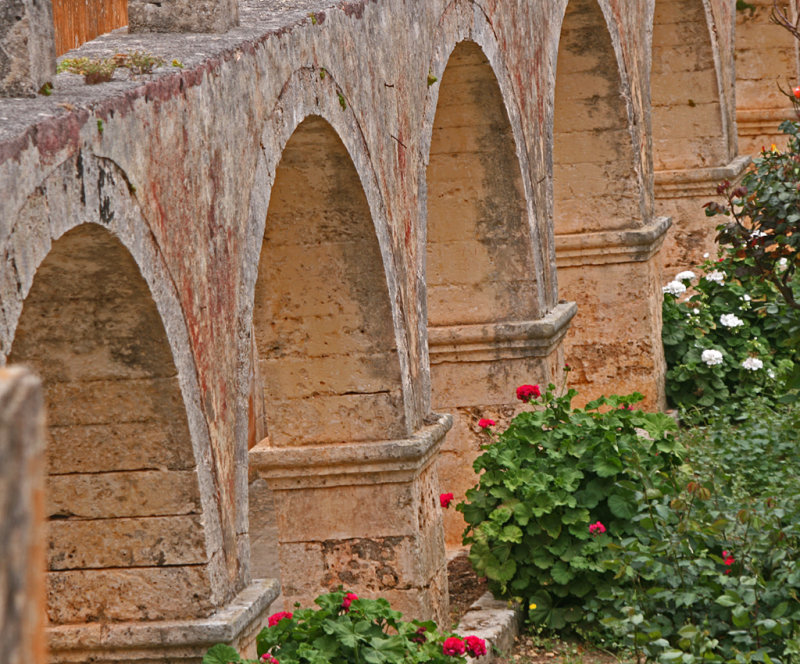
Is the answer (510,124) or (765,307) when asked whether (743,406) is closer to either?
(765,307)

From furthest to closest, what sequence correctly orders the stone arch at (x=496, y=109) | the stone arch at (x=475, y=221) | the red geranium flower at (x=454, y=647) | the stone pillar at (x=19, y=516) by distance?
A: the stone arch at (x=475, y=221) < the stone arch at (x=496, y=109) < the red geranium flower at (x=454, y=647) < the stone pillar at (x=19, y=516)

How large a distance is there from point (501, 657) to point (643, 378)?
3909mm

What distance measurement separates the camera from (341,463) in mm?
5441

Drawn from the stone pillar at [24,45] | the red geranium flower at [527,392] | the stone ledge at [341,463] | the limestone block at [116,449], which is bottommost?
the stone ledge at [341,463]

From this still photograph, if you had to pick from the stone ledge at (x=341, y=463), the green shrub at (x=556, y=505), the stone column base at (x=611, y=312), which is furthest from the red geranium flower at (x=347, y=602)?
the stone column base at (x=611, y=312)

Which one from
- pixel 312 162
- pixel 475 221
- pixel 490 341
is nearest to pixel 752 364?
pixel 490 341

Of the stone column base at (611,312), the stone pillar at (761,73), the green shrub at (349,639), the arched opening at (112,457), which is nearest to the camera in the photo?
the arched opening at (112,457)

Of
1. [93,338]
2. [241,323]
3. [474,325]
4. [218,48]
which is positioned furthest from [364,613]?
[474,325]

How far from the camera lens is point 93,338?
3.55 m

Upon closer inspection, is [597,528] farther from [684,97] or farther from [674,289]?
[684,97]

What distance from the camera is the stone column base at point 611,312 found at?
29.6ft

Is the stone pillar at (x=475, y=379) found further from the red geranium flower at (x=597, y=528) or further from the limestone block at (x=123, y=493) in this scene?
the limestone block at (x=123, y=493)

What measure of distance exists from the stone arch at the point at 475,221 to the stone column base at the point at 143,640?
3.58 meters

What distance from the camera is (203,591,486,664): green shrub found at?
4023 mm
